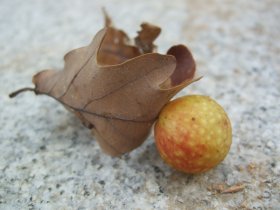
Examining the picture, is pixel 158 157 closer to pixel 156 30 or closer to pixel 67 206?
pixel 67 206

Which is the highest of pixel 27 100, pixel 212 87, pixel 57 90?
pixel 57 90

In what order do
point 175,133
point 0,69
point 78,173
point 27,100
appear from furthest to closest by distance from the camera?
point 0,69, point 27,100, point 78,173, point 175,133

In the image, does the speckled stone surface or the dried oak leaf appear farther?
the speckled stone surface

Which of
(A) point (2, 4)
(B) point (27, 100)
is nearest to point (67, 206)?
(B) point (27, 100)

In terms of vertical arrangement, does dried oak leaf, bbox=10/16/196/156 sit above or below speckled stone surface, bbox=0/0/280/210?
above
